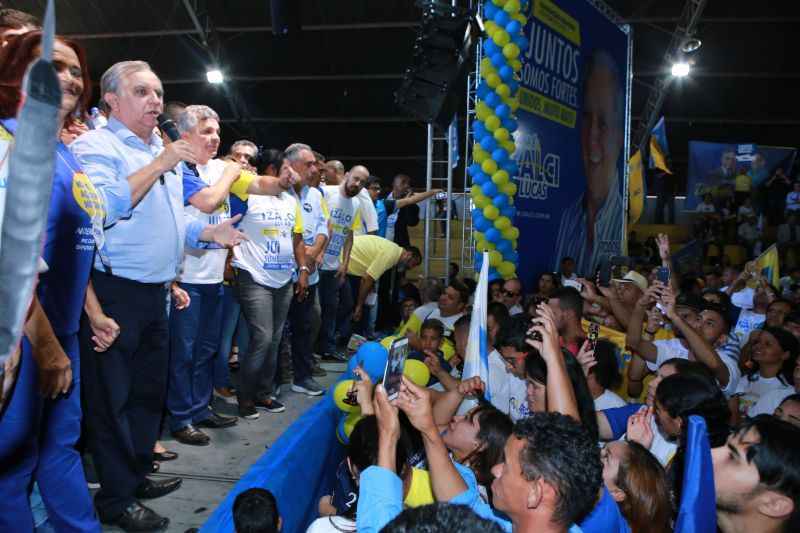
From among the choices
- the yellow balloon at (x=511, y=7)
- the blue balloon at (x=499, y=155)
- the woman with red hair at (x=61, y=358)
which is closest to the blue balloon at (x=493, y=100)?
the blue balloon at (x=499, y=155)

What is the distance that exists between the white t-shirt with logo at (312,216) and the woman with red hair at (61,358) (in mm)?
2359

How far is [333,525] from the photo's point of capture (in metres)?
1.90

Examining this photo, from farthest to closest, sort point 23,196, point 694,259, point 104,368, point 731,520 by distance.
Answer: point 694,259, point 104,368, point 731,520, point 23,196

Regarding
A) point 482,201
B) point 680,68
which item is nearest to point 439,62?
point 482,201

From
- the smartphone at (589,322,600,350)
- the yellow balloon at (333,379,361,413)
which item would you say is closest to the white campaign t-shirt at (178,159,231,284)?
the yellow balloon at (333,379,361,413)

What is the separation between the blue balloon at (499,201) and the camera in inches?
228

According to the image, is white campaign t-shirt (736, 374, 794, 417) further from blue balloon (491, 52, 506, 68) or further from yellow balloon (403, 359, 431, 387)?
blue balloon (491, 52, 506, 68)

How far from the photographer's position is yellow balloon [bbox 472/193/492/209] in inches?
228

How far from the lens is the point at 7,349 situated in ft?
1.63

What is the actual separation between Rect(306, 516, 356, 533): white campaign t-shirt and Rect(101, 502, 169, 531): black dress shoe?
0.67 metres

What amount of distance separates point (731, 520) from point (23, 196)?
6.38 ft

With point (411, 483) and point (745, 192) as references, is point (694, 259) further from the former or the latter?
point (411, 483)

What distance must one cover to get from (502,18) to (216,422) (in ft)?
14.0

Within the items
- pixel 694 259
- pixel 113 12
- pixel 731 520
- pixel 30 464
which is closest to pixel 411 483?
pixel 731 520
